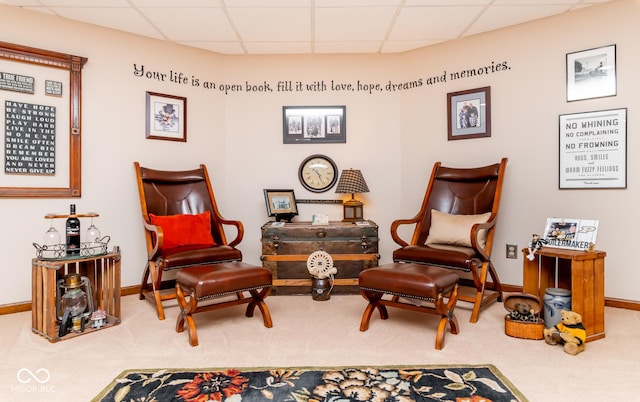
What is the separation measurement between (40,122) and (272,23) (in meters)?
2.18

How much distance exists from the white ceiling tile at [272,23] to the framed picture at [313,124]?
79cm

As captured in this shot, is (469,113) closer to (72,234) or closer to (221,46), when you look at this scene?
(221,46)

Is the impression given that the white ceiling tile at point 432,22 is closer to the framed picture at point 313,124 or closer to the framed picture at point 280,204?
the framed picture at point 313,124

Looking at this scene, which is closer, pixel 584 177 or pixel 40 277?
pixel 40 277

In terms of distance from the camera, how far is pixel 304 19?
132 inches

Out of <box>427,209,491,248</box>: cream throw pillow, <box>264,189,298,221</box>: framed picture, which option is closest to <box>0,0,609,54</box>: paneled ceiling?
<box>264,189,298,221</box>: framed picture

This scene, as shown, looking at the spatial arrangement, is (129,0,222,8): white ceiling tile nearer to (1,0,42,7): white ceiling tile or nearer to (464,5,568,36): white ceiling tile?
(1,0,42,7): white ceiling tile

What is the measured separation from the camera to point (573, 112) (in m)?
3.32

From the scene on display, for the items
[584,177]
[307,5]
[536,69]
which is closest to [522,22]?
[536,69]

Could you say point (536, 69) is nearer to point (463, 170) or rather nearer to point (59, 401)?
point (463, 170)

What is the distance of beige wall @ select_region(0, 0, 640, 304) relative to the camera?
315cm

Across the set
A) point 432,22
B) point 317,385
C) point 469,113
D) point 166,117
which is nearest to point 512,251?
point 469,113

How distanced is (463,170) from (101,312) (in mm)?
3274

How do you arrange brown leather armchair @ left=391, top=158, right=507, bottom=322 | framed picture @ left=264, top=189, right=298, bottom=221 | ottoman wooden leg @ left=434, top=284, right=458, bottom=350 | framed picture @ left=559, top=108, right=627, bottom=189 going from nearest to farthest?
ottoman wooden leg @ left=434, top=284, right=458, bottom=350
brown leather armchair @ left=391, top=158, right=507, bottom=322
framed picture @ left=559, top=108, right=627, bottom=189
framed picture @ left=264, top=189, right=298, bottom=221
